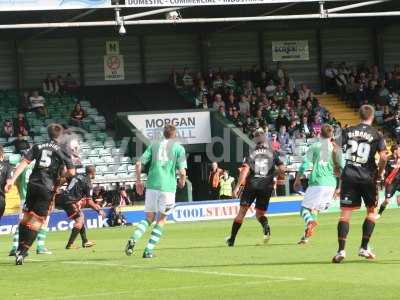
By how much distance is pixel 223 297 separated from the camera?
36.9 feet

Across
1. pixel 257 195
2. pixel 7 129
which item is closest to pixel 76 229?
pixel 257 195

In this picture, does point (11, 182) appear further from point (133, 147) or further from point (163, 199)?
point (133, 147)

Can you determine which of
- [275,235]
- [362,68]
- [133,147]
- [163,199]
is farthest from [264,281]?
[362,68]

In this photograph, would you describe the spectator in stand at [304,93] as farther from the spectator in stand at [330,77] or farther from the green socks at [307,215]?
the green socks at [307,215]

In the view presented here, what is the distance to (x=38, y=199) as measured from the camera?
1580 cm

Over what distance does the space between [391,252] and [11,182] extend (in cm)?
591

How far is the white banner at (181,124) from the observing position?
3847 cm

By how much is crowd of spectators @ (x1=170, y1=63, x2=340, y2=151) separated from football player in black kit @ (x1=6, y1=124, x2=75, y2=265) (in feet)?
73.1

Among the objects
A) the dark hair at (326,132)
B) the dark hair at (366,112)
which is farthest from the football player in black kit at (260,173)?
the dark hair at (366,112)

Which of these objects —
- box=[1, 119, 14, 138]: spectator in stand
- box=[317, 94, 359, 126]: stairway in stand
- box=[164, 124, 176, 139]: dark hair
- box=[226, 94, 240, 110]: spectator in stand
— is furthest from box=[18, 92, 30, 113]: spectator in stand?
box=[164, 124, 176, 139]: dark hair

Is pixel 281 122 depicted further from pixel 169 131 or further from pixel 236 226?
pixel 169 131

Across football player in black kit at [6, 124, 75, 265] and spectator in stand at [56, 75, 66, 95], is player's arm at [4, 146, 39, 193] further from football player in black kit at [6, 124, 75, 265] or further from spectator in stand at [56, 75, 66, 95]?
spectator in stand at [56, 75, 66, 95]

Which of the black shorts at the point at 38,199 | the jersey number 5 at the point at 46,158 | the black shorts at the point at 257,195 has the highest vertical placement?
the jersey number 5 at the point at 46,158

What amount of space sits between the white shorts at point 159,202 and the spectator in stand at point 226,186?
61.3ft
